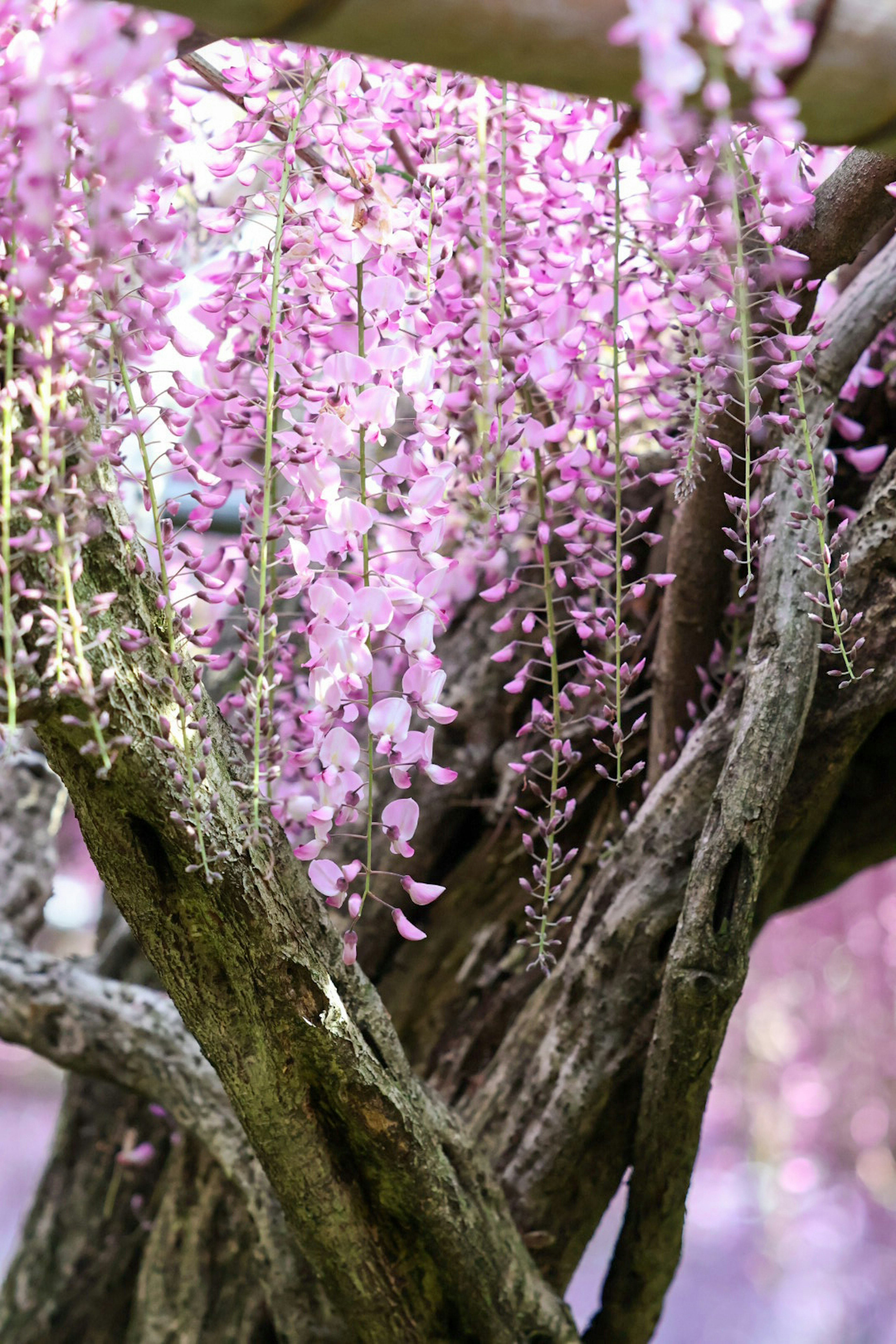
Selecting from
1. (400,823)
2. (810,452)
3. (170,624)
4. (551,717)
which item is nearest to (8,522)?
(170,624)

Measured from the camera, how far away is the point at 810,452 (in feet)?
2.93

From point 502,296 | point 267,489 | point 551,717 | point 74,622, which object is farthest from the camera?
point 551,717

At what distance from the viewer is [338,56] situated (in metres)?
0.87

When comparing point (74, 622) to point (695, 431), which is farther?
point (695, 431)

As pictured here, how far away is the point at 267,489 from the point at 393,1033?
0.56 meters

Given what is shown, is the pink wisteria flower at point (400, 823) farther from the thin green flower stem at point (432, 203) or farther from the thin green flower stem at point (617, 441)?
the thin green flower stem at point (432, 203)

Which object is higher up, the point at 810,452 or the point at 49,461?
the point at 810,452

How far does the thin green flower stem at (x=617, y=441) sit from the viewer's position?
0.87 meters

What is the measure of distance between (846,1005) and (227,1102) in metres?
3.96

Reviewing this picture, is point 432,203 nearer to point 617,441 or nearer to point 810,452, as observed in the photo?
point 617,441

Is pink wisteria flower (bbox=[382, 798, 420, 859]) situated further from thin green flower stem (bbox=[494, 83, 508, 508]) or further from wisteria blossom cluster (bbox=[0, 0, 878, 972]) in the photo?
thin green flower stem (bbox=[494, 83, 508, 508])

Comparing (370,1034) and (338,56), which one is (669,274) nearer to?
(338,56)

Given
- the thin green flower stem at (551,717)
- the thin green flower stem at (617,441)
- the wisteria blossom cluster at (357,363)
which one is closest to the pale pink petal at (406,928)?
the wisteria blossom cluster at (357,363)

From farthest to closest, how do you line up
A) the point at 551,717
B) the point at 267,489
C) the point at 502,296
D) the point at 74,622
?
1. the point at 551,717
2. the point at 502,296
3. the point at 267,489
4. the point at 74,622
